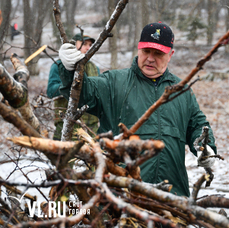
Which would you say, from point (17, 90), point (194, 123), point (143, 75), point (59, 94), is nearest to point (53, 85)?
point (59, 94)

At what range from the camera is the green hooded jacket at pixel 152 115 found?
94.8 inches

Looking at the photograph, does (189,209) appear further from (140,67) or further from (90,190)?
(140,67)

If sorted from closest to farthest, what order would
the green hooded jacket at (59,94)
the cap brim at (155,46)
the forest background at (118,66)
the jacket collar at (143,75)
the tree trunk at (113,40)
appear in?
the cap brim at (155,46) < the jacket collar at (143,75) < the green hooded jacket at (59,94) < the forest background at (118,66) < the tree trunk at (113,40)

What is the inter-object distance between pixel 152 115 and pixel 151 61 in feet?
1.70

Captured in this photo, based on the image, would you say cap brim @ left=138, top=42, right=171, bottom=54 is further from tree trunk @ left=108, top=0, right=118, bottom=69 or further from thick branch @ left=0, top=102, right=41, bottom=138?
tree trunk @ left=108, top=0, right=118, bottom=69

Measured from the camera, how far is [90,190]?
1.57 metres

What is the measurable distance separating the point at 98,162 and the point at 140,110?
4.01 ft

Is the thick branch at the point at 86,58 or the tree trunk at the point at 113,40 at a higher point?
the tree trunk at the point at 113,40

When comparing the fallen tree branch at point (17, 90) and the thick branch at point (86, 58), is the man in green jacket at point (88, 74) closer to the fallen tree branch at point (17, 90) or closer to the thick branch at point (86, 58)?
the thick branch at point (86, 58)

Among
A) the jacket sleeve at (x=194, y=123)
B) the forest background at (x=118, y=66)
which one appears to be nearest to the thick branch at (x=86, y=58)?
the forest background at (x=118, y=66)

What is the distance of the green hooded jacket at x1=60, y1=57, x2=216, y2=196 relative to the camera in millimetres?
2408

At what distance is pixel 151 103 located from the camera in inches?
101

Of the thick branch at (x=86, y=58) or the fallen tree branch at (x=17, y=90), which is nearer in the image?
the fallen tree branch at (x=17, y=90)

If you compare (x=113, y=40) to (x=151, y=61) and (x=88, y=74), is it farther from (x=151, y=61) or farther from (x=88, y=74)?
(x=151, y=61)
